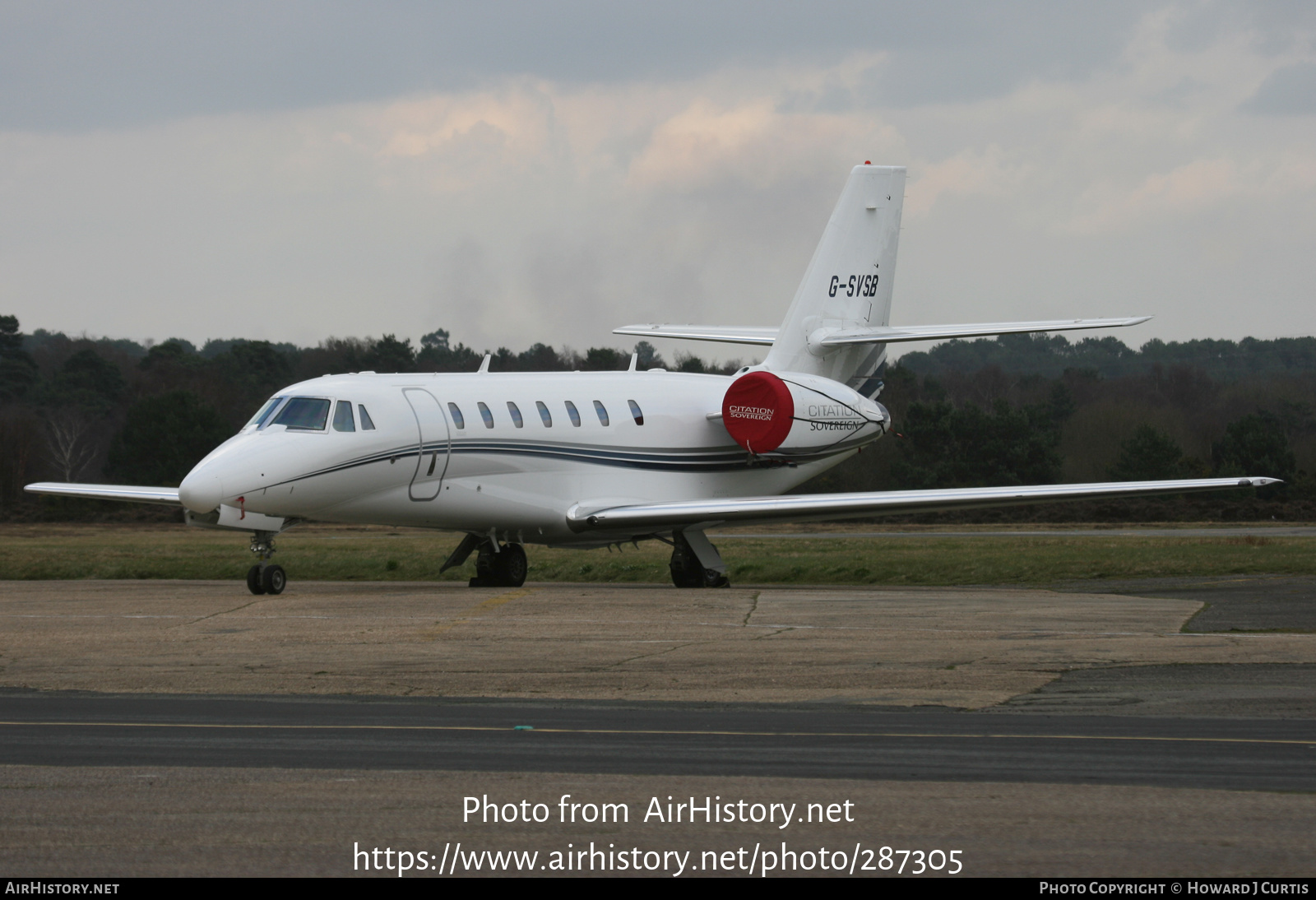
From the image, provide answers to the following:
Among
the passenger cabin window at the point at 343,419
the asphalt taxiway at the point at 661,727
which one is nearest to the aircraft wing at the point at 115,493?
the passenger cabin window at the point at 343,419

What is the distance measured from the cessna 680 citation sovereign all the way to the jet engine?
3cm

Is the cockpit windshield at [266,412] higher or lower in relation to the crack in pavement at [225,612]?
higher

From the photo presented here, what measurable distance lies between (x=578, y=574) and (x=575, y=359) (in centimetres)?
3863

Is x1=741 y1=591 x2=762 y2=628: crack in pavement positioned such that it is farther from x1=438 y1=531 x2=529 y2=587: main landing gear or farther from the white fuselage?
x1=438 y1=531 x2=529 y2=587: main landing gear

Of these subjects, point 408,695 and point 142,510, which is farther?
point 142,510

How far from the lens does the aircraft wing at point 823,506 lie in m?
23.4

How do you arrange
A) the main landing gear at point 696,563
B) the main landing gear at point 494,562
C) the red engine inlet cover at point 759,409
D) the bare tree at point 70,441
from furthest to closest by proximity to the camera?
the bare tree at point 70,441 < the red engine inlet cover at point 759,409 < the main landing gear at point 696,563 < the main landing gear at point 494,562

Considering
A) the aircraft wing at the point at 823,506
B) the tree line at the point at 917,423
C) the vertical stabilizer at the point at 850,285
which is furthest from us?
the tree line at the point at 917,423

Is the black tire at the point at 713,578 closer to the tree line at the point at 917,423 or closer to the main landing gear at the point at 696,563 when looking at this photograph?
the main landing gear at the point at 696,563

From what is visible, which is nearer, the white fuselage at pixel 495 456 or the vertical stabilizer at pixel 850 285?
the white fuselage at pixel 495 456

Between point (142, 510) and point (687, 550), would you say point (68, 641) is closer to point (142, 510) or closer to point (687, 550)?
point (687, 550)

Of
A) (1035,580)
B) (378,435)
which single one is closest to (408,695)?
(378,435)

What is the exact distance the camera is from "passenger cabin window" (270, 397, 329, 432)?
874 inches

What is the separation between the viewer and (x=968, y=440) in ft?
202
